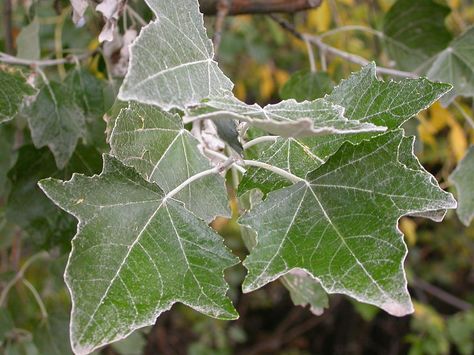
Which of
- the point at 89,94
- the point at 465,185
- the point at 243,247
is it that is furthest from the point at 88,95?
the point at 243,247

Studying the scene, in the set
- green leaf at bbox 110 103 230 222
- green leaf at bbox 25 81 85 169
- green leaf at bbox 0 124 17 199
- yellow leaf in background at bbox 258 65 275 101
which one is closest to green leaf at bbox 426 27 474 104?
green leaf at bbox 110 103 230 222

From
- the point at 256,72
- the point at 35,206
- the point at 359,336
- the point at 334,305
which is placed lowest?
the point at 359,336

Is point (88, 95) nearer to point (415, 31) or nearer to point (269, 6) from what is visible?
point (269, 6)

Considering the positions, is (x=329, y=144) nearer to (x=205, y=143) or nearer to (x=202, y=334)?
(x=205, y=143)

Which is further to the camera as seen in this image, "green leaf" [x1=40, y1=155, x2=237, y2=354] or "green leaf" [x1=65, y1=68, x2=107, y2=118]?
"green leaf" [x1=65, y1=68, x2=107, y2=118]

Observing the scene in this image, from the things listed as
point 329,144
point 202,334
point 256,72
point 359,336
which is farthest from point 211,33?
point 359,336

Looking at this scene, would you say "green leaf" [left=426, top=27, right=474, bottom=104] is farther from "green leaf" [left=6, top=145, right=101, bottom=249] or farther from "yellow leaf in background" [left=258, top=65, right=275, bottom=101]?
"yellow leaf in background" [left=258, top=65, right=275, bottom=101]
